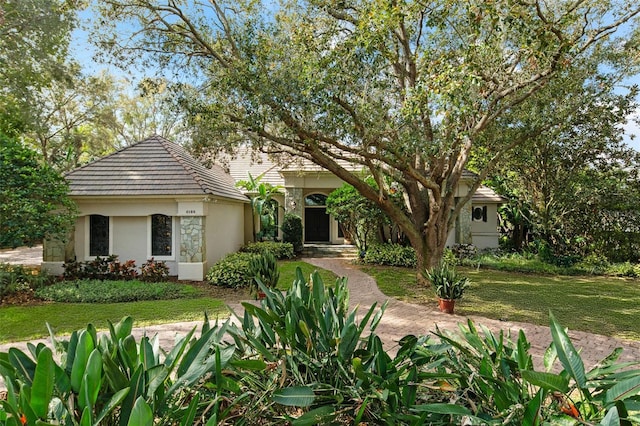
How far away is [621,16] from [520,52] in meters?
3.17

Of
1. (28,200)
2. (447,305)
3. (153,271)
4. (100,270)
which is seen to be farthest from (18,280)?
(447,305)

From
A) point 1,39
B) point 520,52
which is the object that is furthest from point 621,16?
point 1,39

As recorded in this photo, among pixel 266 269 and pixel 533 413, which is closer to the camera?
pixel 533 413

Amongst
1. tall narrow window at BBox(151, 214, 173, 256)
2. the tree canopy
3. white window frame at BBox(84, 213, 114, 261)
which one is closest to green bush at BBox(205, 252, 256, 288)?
tall narrow window at BBox(151, 214, 173, 256)

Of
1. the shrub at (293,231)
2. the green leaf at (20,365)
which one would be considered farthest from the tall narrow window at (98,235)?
the green leaf at (20,365)

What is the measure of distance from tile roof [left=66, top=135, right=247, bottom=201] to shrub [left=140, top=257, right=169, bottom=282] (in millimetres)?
2431

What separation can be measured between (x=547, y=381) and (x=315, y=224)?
20.9 m

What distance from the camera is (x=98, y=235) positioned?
41.9ft

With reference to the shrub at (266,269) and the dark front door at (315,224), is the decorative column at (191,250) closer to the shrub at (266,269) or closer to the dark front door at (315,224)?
the shrub at (266,269)

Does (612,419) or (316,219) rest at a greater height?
(316,219)

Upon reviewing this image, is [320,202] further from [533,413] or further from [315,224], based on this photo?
[533,413]

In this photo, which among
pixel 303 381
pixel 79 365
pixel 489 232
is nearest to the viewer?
pixel 79 365

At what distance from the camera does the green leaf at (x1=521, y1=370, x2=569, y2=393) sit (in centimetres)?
168

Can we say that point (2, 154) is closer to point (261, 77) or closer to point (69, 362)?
point (261, 77)
